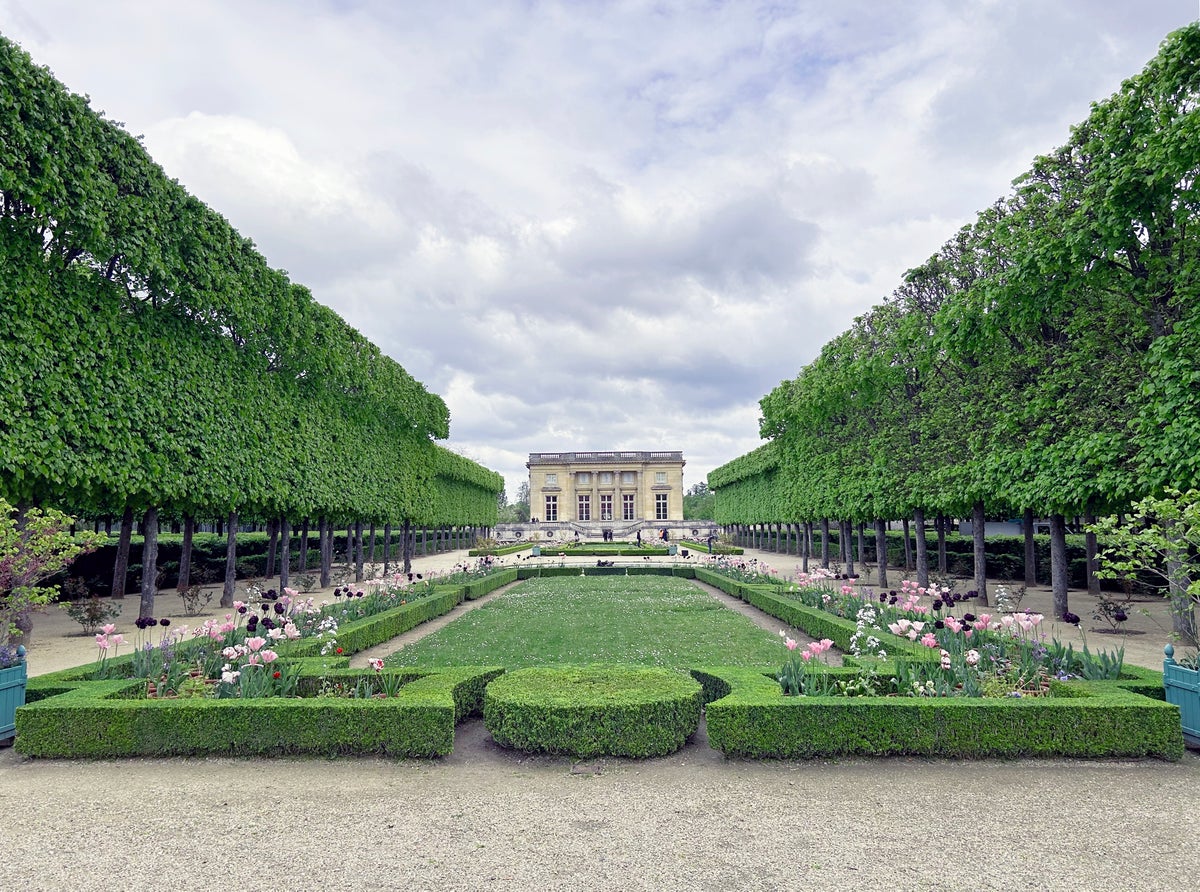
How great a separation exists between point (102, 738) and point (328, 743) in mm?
2057

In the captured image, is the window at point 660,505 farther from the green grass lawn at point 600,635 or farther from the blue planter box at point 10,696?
the blue planter box at point 10,696

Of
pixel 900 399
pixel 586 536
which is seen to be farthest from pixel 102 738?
pixel 586 536

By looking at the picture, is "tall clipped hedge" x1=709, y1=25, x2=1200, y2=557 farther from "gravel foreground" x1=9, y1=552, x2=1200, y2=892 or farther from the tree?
the tree

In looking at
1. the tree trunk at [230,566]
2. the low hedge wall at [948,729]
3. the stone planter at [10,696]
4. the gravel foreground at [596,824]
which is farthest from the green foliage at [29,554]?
the tree trunk at [230,566]

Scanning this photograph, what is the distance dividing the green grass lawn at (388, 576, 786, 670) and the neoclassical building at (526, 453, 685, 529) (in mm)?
66730

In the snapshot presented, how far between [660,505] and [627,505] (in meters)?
4.41

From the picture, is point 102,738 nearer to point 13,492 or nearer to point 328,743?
point 328,743

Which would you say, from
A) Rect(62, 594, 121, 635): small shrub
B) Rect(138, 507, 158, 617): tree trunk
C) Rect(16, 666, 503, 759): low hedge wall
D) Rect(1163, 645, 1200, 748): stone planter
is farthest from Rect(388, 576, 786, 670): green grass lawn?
Rect(62, 594, 121, 635): small shrub

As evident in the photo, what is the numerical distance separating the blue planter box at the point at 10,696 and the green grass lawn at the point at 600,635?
15.3 ft

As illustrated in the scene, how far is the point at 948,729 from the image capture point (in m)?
6.02

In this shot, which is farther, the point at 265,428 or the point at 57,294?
the point at 265,428

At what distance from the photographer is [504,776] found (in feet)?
18.6

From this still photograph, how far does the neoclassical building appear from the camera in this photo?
8719 cm

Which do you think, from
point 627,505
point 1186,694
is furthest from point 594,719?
point 627,505
